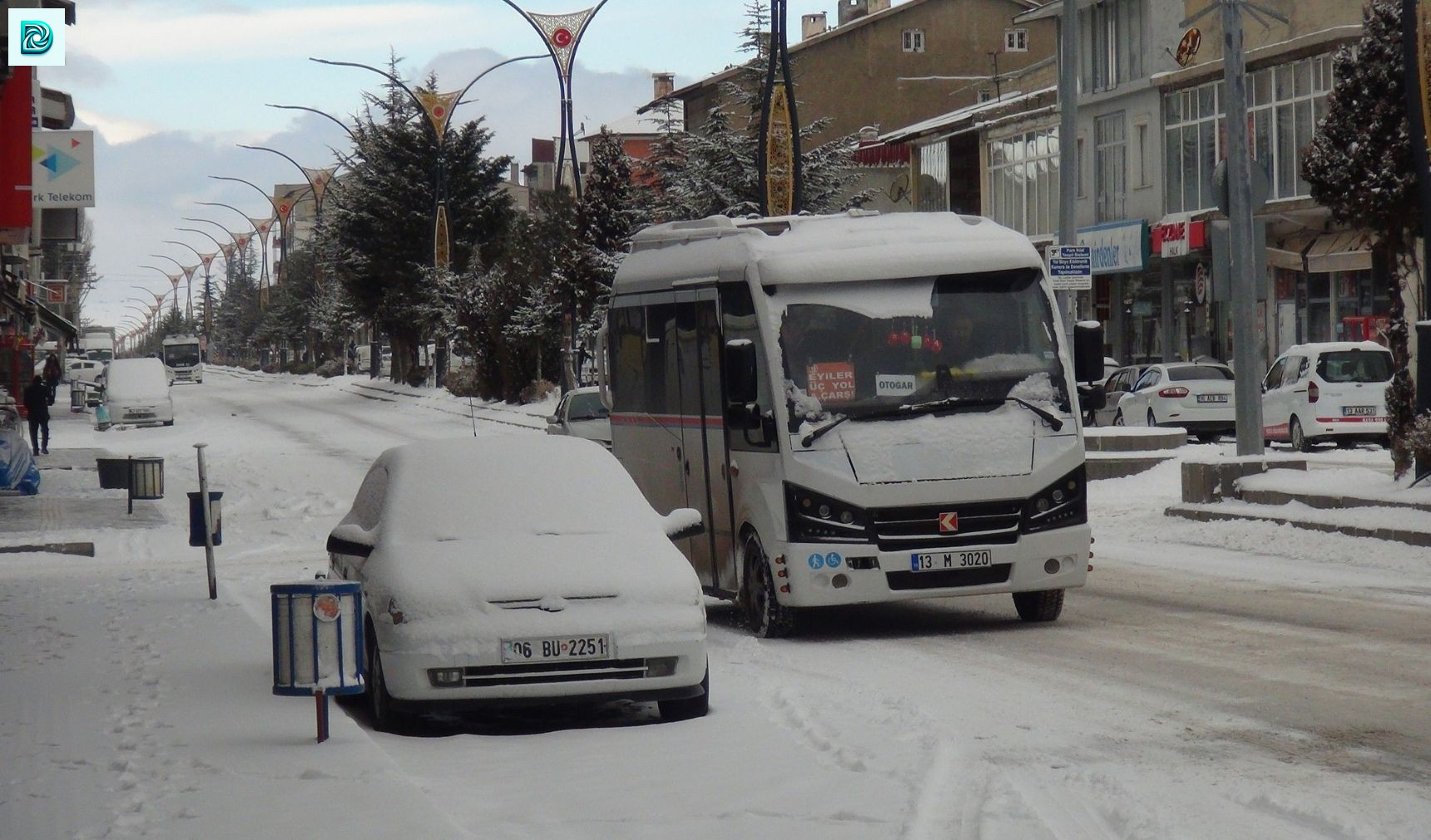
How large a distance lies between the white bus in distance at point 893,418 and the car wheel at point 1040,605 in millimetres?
12

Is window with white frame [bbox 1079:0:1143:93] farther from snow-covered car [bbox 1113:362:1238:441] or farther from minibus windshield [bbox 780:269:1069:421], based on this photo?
minibus windshield [bbox 780:269:1069:421]

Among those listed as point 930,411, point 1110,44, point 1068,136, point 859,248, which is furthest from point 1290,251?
point 930,411

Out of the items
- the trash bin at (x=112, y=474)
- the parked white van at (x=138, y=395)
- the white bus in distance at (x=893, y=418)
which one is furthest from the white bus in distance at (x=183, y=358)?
the white bus in distance at (x=893, y=418)

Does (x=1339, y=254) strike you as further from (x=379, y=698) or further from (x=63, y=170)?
(x=379, y=698)

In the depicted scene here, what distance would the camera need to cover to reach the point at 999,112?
61.7 meters

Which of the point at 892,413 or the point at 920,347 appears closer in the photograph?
the point at 892,413

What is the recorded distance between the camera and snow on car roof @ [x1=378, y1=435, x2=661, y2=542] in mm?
10445

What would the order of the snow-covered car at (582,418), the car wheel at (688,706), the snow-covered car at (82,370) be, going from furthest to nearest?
the snow-covered car at (82,370), the snow-covered car at (582,418), the car wheel at (688,706)

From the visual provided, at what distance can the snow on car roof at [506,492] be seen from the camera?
411 inches

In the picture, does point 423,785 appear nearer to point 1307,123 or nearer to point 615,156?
point 1307,123

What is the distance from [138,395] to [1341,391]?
3524cm

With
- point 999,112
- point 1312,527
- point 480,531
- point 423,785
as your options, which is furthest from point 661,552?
point 999,112

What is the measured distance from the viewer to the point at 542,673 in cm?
959

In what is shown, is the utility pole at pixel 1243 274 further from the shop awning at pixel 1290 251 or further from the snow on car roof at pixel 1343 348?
the shop awning at pixel 1290 251
